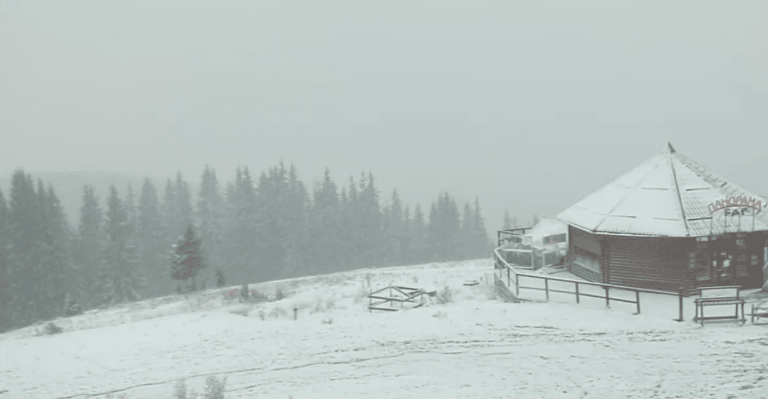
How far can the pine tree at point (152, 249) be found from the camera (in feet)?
223

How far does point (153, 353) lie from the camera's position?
53.4 feet

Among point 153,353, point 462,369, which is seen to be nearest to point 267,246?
point 153,353

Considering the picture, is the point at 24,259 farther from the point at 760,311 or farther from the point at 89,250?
the point at 760,311

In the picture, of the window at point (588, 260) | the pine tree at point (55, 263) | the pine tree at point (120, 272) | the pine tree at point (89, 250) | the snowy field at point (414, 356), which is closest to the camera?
the snowy field at point (414, 356)

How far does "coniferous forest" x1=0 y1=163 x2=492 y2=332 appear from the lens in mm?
53094

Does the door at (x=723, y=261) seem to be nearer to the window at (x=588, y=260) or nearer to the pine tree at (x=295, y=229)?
the window at (x=588, y=260)

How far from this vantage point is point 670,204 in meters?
19.4

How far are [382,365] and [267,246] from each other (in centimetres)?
6365

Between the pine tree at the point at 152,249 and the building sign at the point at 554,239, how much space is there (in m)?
55.7

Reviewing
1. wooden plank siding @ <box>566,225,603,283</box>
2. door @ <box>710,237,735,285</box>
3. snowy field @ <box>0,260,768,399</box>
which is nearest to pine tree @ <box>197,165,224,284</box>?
snowy field @ <box>0,260,768,399</box>

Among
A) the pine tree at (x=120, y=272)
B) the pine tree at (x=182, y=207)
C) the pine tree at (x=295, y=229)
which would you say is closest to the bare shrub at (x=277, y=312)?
the pine tree at (x=120, y=272)

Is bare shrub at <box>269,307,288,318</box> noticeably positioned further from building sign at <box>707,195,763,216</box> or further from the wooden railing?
Answer: building sign at <box>707,195,763,216</box>

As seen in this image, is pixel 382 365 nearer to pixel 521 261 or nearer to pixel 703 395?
pixel 703 395

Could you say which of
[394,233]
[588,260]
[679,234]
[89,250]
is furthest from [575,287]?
[394,233]
